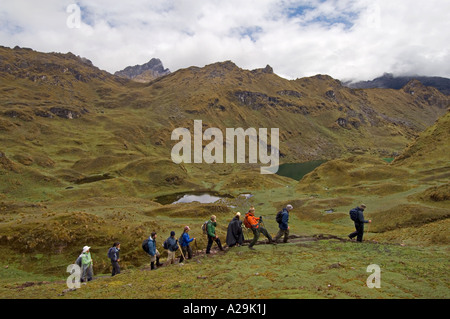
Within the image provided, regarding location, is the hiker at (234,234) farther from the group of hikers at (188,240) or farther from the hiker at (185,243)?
the hiker at (185,243)

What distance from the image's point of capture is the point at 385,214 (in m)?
48.7

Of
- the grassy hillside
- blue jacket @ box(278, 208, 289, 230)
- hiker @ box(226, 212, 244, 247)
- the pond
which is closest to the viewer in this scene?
the grassy hillside

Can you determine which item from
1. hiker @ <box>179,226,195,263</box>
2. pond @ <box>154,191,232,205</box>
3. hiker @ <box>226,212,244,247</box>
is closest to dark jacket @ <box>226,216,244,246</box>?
hiker @ <box>226,212,244,247</box>

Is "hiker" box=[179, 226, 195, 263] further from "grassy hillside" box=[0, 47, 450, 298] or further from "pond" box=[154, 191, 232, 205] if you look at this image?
"pond" box=[154, 191, 232, 205]

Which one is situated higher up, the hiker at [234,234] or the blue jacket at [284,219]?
the blue jacket at [284,219]

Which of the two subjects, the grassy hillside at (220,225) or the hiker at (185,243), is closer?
the grassy hillside at (220,225)

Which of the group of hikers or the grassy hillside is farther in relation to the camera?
the group of hikers

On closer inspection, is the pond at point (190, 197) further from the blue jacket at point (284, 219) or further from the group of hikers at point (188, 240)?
the blue jacket at point (284, 219)

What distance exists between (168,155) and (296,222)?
13957cm

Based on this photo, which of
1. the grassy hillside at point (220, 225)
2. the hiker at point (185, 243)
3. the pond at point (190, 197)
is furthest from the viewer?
the pond at point (190, 197)

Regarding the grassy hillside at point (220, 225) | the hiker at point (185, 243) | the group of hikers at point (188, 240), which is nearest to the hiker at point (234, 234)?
the group of hikers at point (188, 240)

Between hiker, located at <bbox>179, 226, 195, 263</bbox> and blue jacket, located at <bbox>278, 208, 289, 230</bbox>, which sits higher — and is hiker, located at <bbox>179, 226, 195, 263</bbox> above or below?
below

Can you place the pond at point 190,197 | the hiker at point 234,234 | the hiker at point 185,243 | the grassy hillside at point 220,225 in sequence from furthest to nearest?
the pond at point 190,197 → the hiker at point 234,234 → the hiker at point 185,243 → the grassy hillside at point 220,225
